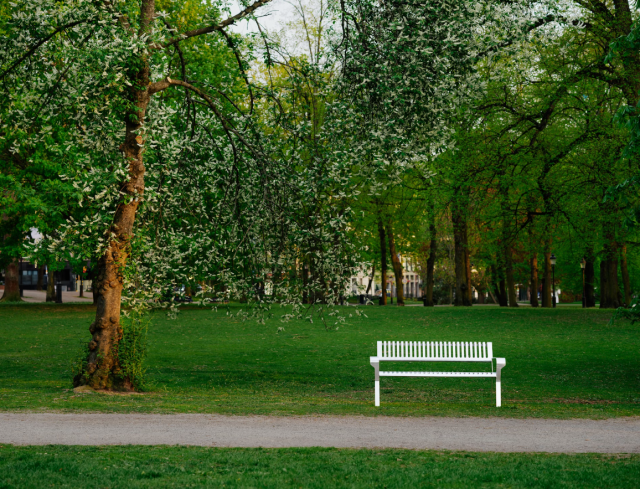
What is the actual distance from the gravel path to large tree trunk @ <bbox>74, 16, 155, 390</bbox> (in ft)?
9.72

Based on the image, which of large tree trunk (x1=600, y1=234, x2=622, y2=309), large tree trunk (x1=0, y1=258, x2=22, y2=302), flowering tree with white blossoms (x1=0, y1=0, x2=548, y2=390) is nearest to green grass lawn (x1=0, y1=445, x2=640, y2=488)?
flowering tree with white blossoms (x1=0, y1=0, x2=548, y2=390)

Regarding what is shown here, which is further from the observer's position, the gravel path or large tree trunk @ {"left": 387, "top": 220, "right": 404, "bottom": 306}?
large tree trunk @ {"left": 387, "top": 220, "right": 404, "bottom": 306}

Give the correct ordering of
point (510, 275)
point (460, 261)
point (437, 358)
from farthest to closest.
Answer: point (510, 275) → point (460, 261) → point (437, 358)

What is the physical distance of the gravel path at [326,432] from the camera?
28.2ft

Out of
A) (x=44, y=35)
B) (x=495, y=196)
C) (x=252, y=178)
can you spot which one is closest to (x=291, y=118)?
(x=252, y=178)

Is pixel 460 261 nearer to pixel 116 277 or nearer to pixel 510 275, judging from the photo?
pixel 510 275

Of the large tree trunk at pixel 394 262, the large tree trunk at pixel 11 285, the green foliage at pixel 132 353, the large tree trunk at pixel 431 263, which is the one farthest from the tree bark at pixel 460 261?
the large tree trunk at pixel 11 285

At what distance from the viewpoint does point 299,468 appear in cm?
713

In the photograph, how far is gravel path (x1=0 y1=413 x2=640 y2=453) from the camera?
28.2 ft

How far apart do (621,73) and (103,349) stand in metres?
15.7

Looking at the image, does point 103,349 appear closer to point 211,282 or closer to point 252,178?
point 211,282

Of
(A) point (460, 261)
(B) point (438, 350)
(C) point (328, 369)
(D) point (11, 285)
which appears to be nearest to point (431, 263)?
(A) point (460, 261)

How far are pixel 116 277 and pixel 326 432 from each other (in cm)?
582

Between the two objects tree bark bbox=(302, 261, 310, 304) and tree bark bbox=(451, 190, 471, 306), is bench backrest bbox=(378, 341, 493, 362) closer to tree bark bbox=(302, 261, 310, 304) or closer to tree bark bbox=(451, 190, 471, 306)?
tree bark bbox=(302, 261, 310, 304)
